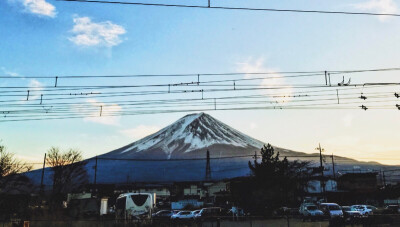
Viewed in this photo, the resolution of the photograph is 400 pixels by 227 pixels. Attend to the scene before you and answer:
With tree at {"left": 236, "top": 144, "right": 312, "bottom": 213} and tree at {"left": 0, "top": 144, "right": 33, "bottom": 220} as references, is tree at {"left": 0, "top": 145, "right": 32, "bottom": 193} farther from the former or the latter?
tree at {"left": 236, "top": 144, "right": 312, "bottom": 213}

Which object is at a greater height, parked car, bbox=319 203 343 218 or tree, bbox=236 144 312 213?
tree, bbox=236 144 312 213

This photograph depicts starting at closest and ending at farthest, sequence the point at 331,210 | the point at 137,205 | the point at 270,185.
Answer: the point at 331,210 < the point at 137,205 < the point at 270,185

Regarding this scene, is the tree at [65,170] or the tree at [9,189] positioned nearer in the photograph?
the tree at [9,189]

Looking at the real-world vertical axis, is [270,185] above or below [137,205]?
above

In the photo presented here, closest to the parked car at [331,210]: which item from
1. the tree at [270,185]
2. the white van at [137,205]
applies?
the tree at [270,185]

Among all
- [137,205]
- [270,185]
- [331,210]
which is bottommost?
[331,210]

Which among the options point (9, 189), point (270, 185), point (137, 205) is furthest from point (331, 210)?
point (9, 189)

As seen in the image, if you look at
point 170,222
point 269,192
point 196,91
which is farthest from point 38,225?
point 269,192

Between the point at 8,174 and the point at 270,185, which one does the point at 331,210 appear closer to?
the point at 270,185

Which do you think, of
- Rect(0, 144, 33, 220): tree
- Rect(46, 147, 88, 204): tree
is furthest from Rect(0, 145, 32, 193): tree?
Rect(46, 147, 88, 204): tree

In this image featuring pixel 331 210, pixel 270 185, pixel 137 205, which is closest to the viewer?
pixel 331 210

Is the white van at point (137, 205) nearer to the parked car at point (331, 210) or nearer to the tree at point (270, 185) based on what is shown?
the parked car at point (331, 210)

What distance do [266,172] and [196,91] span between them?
1295 inches

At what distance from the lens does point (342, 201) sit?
216ft
